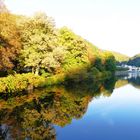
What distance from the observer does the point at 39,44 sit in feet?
189

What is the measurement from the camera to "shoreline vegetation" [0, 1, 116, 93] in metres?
44.8

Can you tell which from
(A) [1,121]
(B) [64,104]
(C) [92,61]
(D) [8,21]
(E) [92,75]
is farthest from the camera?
(C) [92,61]

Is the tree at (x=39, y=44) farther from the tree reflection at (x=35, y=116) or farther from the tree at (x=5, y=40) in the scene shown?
the tree reflection at (x=35, y=116)

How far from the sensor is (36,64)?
57031 mm

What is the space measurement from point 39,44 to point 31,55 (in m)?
2.70

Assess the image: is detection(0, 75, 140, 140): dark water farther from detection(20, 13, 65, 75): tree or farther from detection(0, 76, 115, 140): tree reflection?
detection(20, 13, 65, 75): tree

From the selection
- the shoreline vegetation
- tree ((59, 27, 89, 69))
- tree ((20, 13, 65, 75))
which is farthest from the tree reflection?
tree ((59, 27, 89, 69))

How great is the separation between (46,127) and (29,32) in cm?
3687

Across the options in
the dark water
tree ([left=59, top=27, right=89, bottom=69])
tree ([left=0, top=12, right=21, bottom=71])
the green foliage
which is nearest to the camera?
the dark water

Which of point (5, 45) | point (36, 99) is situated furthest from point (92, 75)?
point (36, 99)

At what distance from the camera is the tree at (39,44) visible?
2219 inches

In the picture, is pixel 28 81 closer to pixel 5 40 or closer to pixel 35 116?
pixel 5 40

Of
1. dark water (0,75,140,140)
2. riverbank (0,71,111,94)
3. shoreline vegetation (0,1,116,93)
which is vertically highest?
shoreline vegetation (0,1,116,93)

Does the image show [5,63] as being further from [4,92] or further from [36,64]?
[36,64]
